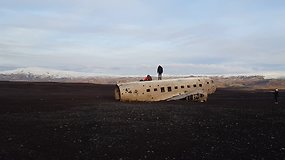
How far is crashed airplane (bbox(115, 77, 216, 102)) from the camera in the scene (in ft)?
123

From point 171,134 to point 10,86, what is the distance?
139 ft

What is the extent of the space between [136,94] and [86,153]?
2285 cm

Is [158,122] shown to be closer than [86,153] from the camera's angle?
No

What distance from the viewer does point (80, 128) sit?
19844mm

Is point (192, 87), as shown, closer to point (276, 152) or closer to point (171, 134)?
point (171, 134)

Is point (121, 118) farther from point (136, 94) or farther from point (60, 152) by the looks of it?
point (136, 94)

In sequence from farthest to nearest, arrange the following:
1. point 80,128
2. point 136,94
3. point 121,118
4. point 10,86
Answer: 1. point 10,86
2. point 136,94
3. point 121,118
4. point 80,128

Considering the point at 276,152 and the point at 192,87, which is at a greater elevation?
the point at 192,87

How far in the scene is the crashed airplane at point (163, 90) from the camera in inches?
1474

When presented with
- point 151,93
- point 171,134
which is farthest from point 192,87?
point 171,134

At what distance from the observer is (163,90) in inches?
1512

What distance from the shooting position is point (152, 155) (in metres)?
14.8

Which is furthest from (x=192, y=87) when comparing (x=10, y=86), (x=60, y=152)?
(x=10, y=86)

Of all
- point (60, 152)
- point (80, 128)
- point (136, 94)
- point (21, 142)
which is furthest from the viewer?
point (136, 94)
